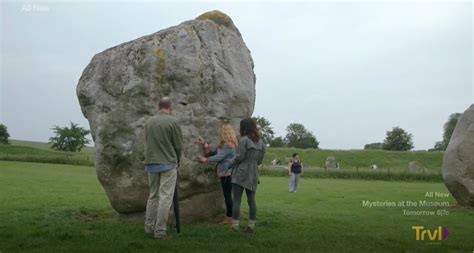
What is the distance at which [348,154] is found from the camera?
66000 mm

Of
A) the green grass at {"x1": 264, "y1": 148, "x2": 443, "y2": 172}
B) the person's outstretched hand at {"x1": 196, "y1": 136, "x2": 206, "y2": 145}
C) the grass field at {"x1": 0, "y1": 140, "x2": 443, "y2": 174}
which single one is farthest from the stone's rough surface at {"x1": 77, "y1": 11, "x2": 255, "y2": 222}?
the green grass at {"x1": 264, "y1": 148, "x2": 443, "y2": 172}

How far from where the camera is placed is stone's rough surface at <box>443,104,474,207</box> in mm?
15367

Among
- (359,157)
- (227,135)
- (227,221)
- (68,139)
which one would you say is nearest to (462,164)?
(227,221)

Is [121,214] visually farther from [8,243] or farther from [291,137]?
[291,137]

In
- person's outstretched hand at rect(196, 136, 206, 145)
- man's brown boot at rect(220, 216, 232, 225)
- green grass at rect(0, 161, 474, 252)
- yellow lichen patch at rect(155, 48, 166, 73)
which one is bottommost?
green grass at rect(0, 161, 474, 252)

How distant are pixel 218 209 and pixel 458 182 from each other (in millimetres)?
9412

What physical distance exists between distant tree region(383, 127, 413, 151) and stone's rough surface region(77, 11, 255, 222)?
9039 cm

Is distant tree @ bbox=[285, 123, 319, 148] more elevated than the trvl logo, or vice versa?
distant tree @ bbox=[285, 123, 319, 148]

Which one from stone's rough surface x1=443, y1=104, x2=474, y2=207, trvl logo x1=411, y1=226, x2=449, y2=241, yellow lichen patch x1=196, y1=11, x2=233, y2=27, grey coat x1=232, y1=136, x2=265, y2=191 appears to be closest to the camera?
grey coat x1=232, y1=136, x2=265, y2=191

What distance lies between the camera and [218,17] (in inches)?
461

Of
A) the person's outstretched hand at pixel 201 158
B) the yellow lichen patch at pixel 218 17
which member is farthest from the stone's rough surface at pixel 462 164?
the person's outstretched hand at pixel 201 158

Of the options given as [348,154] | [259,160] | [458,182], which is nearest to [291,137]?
[348,154]

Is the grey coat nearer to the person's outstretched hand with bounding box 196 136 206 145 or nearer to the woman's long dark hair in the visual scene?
the woman's long dark hair

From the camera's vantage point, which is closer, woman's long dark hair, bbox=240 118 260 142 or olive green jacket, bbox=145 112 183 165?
olive green jacket, bbox=145 112 183 165
